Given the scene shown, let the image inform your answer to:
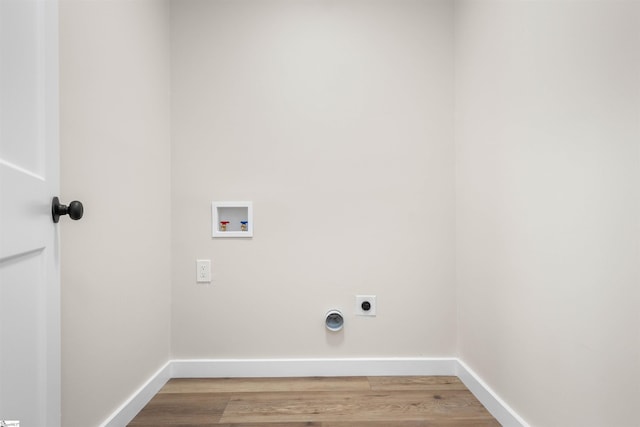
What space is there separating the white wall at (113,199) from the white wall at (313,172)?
150 millimetres

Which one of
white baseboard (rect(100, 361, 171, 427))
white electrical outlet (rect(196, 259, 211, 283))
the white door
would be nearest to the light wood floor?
white baseboard (rect(100, 361, 171, 427))

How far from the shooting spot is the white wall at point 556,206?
0.92 m

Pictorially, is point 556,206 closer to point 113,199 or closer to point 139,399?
point 113,199

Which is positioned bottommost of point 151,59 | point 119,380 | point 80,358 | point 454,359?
point 454,359

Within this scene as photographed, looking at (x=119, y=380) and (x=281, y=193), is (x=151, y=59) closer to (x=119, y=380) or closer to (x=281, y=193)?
(x=281, y=193)

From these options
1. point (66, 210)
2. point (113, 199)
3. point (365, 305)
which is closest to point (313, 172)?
point (365, 305)

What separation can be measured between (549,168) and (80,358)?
169 centimetres

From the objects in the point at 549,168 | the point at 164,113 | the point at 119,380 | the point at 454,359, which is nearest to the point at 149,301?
the point at 119,380

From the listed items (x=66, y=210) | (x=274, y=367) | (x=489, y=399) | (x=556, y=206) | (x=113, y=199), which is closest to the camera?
(x=66, y=210)

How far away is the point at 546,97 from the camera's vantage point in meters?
1.21

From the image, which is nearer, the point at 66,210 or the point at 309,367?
the point at 66,210

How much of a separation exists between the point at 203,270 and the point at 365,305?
2.91 ft

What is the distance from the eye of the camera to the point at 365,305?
1920 millimetres

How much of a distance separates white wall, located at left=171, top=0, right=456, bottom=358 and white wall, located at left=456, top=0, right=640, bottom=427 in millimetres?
Result: 242
